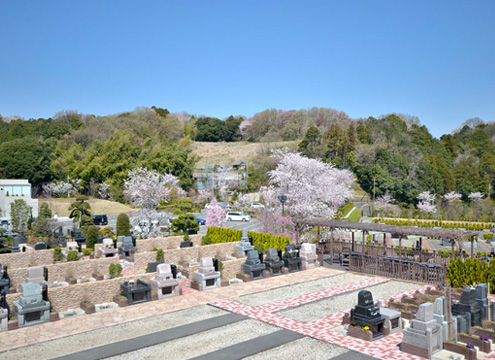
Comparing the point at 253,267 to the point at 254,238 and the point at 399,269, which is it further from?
the point at 254,238

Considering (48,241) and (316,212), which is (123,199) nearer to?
(48,241)

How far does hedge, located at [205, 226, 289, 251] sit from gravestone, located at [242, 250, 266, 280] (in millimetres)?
5454

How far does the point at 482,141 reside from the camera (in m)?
83.7

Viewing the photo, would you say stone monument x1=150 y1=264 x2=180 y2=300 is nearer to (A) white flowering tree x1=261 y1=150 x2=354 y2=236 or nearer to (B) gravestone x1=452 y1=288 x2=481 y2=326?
(B) gravestone x1=452 y1=288 x2=481 y2=326

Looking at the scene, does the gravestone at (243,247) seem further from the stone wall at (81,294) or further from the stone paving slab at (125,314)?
the stone wall at (81,294)

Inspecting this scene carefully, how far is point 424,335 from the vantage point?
36.0ft

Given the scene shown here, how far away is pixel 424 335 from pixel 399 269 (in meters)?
9.60

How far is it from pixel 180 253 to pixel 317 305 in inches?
393

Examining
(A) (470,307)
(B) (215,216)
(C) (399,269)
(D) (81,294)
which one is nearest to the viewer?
(A) (470,307)

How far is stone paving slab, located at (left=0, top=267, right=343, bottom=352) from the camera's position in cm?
1265

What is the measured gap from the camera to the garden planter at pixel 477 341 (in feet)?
36.8

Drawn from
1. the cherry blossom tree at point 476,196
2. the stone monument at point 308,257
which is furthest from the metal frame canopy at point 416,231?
the cherry blossom tree at point 476,196

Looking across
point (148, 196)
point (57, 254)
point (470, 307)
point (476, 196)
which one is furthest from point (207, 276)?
point (476, 196)

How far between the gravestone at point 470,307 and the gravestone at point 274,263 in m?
9.26
